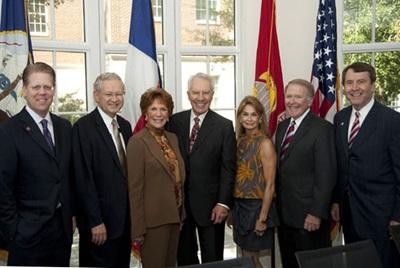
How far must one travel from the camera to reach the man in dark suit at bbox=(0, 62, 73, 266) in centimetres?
233

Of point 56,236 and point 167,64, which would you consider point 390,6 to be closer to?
point 167,64

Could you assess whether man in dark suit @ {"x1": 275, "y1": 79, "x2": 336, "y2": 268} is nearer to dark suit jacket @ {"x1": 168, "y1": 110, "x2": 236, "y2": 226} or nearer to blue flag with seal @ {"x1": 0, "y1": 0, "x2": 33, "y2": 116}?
dark suit jacket @ {"x1": 168, "y1": 110, "x2": 236, "y2": 226}

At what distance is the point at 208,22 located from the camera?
452 cm

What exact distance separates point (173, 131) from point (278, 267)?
6.47 feet

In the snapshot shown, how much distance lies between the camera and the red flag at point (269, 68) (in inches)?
158

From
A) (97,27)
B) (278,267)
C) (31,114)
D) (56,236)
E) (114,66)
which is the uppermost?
(97,27)

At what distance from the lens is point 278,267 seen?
4.31 meters

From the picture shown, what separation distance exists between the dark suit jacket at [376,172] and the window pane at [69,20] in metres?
2.56

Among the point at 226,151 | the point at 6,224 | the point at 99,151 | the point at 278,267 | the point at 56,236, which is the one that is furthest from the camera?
the point at 278,267

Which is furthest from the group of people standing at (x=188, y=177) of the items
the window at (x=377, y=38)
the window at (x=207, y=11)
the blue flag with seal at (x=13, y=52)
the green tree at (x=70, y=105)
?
the window at (x=377, y=38)

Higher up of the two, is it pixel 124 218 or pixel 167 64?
pixel 167 64

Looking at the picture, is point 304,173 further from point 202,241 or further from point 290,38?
point 290,38

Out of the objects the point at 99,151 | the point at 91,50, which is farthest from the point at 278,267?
the point at 91,50

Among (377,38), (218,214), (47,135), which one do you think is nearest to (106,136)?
(47,135)
